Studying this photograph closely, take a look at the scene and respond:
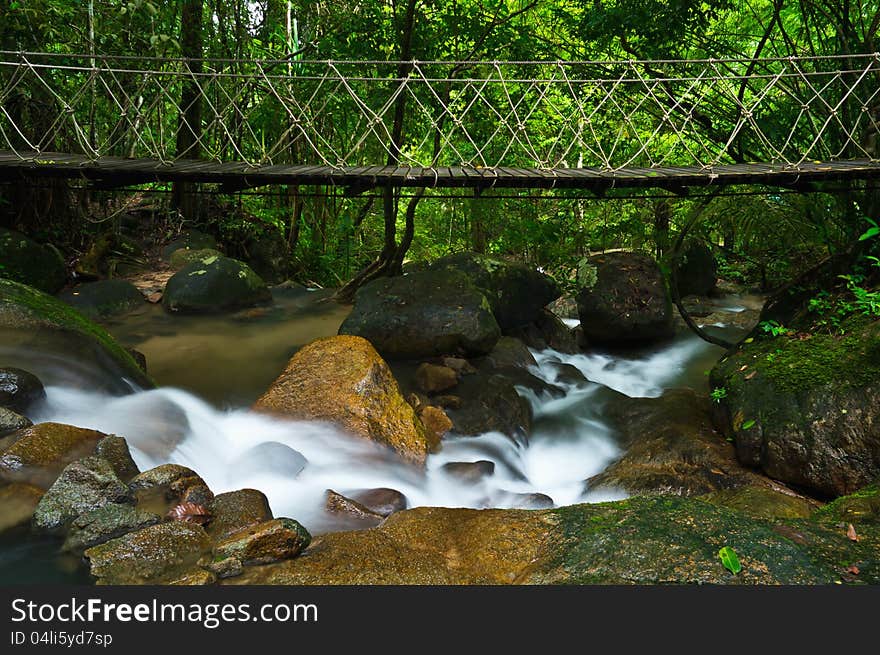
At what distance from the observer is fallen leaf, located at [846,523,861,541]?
Answer: 7.46 feet

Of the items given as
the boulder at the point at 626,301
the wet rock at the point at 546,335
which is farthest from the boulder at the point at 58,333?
the boulder at the point at 626,301

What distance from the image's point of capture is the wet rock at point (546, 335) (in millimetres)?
6977

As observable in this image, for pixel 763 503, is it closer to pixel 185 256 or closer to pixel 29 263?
pixel 29 263

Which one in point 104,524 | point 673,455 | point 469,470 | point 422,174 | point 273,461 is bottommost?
point 469,470

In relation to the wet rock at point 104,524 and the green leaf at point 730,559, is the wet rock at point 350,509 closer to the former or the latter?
the wet rock at point 104,524

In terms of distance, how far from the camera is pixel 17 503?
8.64 ft

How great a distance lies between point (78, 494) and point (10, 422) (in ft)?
2.48

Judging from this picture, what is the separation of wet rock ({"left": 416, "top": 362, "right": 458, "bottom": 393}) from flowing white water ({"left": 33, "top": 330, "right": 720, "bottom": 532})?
0.57 m

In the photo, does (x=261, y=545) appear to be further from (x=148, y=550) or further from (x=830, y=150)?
(x=830, y=150)

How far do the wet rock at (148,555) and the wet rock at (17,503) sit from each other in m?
0.46

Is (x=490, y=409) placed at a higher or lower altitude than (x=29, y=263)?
lower

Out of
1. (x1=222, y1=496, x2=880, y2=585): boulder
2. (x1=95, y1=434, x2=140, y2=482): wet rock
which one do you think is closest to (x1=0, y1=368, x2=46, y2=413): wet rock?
(x1=95, y1=434, x2=140, y2=482): wet rock

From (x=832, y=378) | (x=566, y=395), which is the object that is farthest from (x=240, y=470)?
(x=832, y=378)

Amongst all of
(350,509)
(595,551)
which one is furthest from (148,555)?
(595,551)
